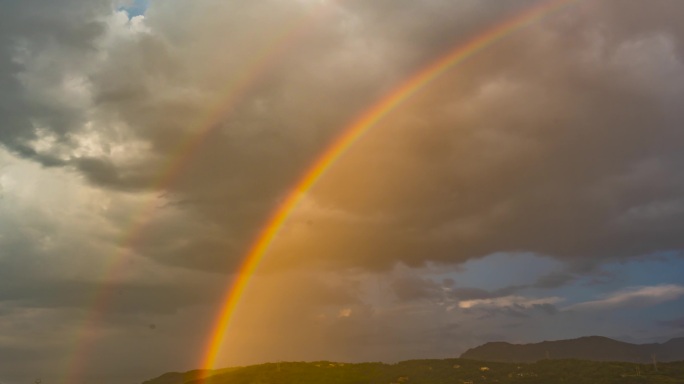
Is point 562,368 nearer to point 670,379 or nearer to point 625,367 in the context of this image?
point 625,367

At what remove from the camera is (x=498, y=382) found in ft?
566

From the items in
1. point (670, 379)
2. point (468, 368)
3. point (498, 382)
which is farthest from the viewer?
point (468, 368)

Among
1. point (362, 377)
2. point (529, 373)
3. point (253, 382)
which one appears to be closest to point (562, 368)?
point (529, 373)

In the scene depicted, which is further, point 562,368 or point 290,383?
point 290,383

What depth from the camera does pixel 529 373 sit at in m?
176

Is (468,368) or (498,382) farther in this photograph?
(468,368)

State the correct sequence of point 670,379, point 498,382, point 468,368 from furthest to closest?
1. point 468,368
2. point 498,382
3. point 670,379

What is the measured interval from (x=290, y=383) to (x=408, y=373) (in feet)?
120

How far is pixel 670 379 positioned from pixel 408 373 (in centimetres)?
7309

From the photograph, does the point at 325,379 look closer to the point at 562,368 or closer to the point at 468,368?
the point at 468,368

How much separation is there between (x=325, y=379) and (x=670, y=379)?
9683 centimetres

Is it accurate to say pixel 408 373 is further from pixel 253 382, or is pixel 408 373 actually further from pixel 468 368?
pixel 253 382

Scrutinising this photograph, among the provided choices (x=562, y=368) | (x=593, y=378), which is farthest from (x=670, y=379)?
(x=562, y=368)

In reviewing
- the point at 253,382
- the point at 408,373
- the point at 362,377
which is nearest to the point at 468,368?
the point at 408,373
